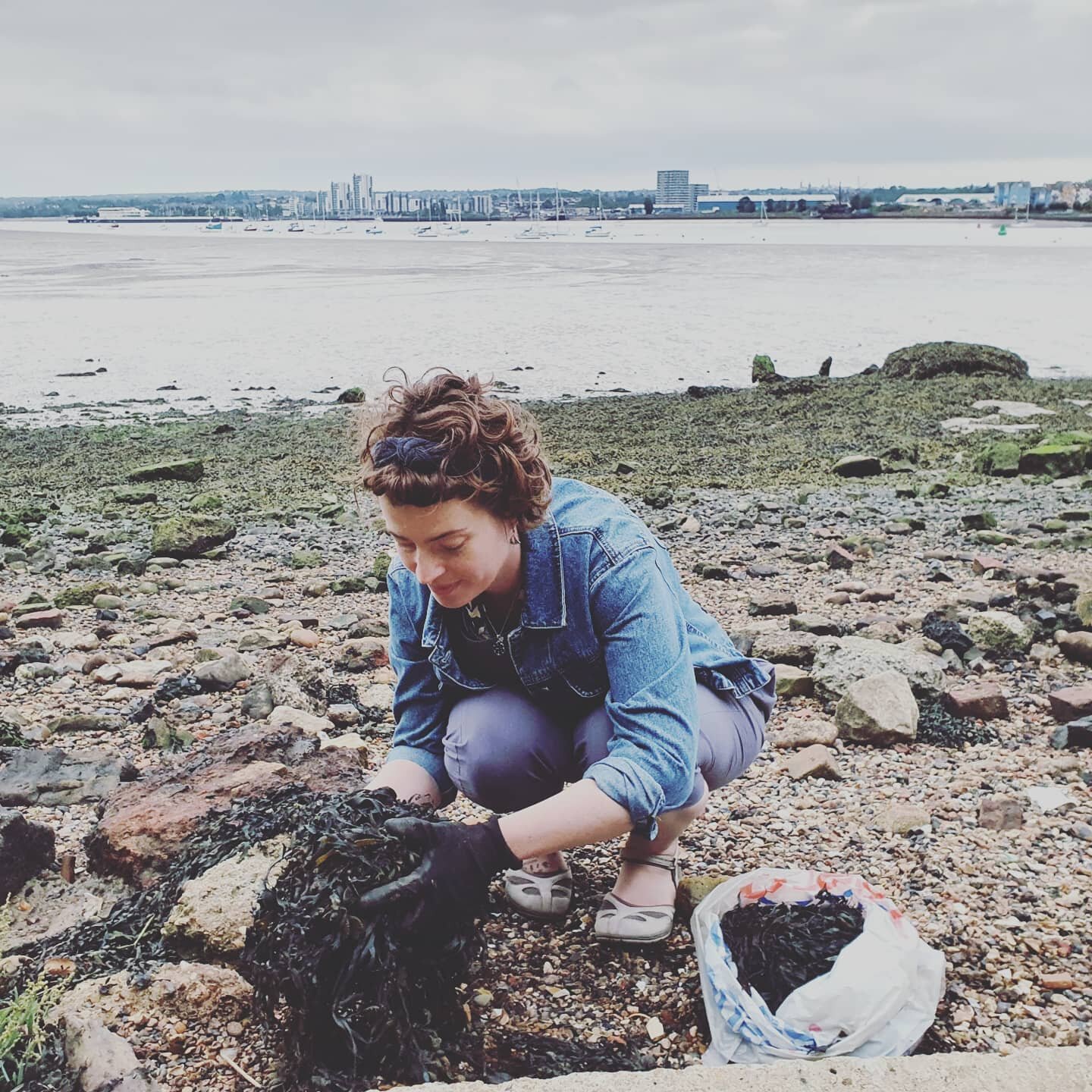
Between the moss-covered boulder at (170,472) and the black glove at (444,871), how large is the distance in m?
9.14

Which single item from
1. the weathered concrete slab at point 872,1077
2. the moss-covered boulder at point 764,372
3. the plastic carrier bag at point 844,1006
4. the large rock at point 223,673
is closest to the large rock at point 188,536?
the large rock at point 223,673

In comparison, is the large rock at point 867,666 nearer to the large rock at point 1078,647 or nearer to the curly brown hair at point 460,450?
the large rock at point 1078,647

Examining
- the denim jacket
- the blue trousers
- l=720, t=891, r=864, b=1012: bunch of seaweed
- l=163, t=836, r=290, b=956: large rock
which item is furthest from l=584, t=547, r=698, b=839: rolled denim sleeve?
l=163, t=836, r=290, b=956: large rock

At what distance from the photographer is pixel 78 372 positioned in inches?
802

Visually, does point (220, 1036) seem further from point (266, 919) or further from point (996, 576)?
point (996, 576)

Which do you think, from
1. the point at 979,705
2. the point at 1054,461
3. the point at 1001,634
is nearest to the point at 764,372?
the point at 1054,461

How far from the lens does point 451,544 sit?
2.47m

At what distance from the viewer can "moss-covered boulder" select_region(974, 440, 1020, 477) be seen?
32.5 ft

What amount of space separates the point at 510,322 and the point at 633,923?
87.6 feet

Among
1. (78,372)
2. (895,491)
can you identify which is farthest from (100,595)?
(78,372)

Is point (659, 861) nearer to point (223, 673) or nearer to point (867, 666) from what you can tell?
point (867, 666)

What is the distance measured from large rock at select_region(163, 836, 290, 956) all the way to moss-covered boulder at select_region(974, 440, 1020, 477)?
27.8 feet

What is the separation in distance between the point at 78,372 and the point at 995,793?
19.5 metres

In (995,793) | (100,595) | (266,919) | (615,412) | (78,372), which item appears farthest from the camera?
(78,372)
